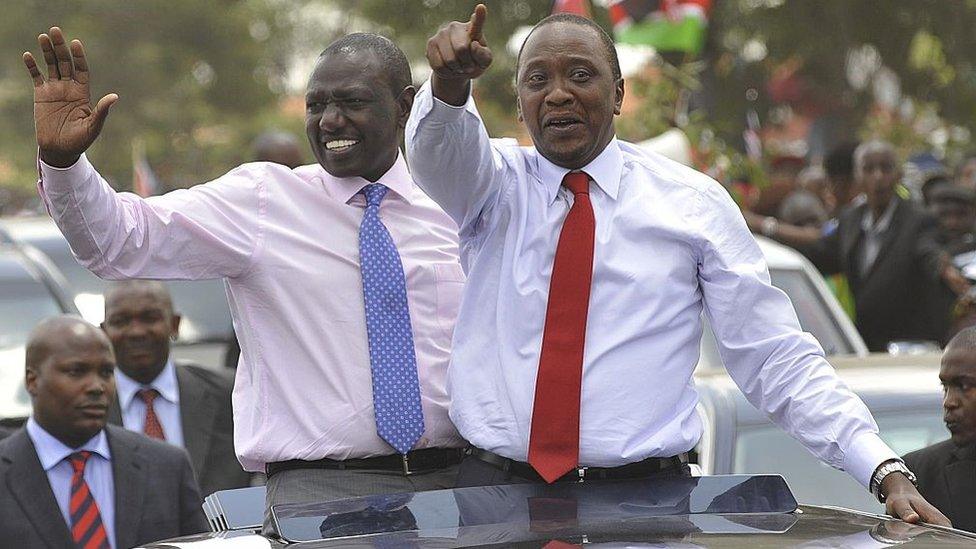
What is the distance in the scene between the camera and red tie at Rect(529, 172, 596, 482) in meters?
4.12

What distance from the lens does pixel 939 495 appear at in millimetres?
5387

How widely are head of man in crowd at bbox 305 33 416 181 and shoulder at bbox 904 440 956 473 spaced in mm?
1937

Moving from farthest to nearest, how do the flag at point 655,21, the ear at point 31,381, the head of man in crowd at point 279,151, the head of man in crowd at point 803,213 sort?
1. the flag at point 655,21
2. the head of man in crowd at point 803,213
3. the head of man in crowd at point 279,151
4. the ear at point 31,381

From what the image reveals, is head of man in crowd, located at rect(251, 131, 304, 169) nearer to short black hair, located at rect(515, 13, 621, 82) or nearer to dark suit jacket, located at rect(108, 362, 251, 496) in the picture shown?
dark suit jacket, located at rect(108, 362, 251, 496)

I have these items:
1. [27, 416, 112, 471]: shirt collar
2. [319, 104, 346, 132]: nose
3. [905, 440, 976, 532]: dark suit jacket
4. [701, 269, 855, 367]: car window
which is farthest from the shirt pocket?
[701, 269, 855, 367]: car window

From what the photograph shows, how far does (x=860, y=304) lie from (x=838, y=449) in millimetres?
6121

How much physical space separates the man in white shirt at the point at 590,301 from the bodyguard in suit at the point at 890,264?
5.62 m

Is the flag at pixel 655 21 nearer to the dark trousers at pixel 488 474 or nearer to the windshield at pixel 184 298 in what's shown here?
the windshield at pixel 184 298

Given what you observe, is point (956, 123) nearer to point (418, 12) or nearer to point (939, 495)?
point (418, 12)

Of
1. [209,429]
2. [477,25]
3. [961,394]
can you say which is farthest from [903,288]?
[477,25]

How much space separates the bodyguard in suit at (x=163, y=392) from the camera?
7469mm

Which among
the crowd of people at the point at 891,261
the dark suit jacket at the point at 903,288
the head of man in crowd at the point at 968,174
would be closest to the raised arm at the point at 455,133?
the crowd of people at the point at 891,261

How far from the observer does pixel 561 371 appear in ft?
13.5

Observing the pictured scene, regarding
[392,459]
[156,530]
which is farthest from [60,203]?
[156,530]
